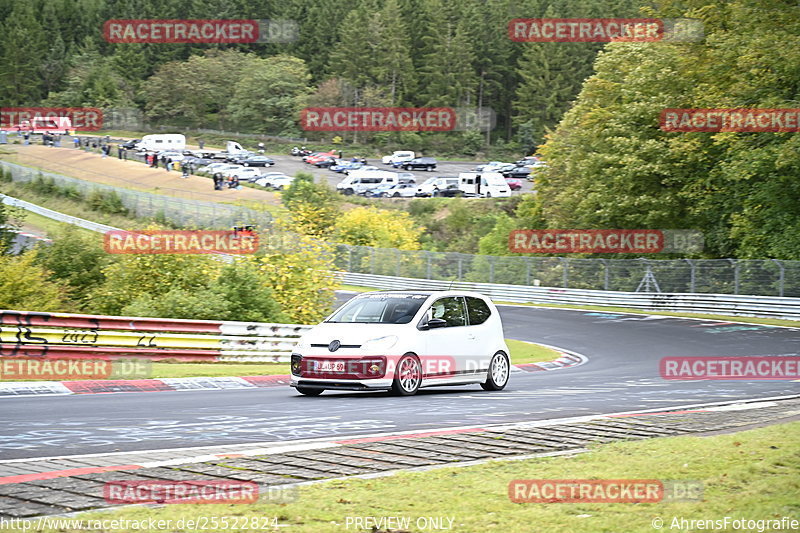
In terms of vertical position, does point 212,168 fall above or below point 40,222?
above

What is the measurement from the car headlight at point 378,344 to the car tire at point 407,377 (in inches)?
11.9

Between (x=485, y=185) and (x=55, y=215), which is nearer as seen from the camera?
(x=55, y=215)

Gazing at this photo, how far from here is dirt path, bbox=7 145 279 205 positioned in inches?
3258

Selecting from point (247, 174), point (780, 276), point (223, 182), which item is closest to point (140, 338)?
point (780, 276)

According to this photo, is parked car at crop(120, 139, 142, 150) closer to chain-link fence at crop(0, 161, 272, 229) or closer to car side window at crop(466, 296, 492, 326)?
chain-link fence at crop(0, 161, 272, 229)

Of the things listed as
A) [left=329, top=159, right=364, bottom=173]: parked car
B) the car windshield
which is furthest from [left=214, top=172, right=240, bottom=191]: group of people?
the car windshield

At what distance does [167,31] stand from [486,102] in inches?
1823

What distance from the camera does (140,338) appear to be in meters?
20.9

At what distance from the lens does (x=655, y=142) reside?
4703 centimetres

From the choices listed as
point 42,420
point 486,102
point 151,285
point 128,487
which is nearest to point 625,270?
point 151,285

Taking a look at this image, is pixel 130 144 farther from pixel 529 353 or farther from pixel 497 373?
pixel 497 373

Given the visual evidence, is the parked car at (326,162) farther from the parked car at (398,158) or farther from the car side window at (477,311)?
the car side window at (477,311)

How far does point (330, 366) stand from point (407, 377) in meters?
1.22

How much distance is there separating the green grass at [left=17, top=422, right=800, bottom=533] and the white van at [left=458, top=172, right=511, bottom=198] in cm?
8558
